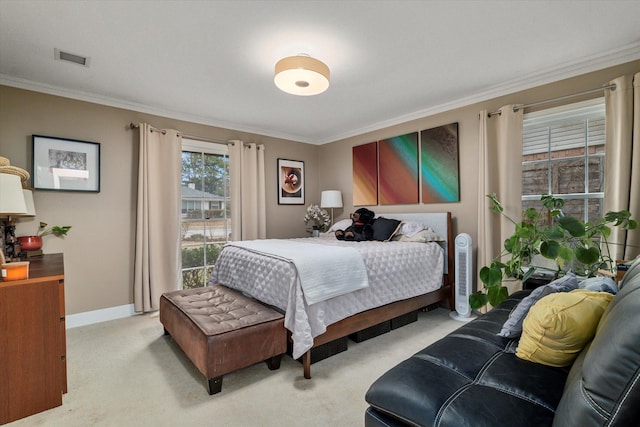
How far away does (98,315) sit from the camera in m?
3.31

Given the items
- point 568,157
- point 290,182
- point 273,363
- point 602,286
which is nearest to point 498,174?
point 568,157

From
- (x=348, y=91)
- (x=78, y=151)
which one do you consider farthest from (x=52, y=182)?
(x=348, y=91)

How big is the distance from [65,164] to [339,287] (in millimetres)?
3114

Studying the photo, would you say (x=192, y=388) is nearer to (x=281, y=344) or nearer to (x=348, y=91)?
(x=281, y=344)

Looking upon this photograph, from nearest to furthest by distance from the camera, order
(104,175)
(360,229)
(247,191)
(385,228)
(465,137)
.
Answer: (104,175)
(465,137)
(385,228)
(360,229)
(247,191)

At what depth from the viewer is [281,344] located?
85.7 inches

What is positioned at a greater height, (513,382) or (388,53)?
(388,53)

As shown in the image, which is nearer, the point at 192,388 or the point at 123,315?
the point at 192,388

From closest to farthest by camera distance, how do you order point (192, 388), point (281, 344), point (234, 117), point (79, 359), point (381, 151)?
point (192, 388)
point (281, 344)
point (79, 359)
point (234, 117)
point (381, 151)

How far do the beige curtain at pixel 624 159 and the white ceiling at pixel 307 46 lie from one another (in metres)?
0.34

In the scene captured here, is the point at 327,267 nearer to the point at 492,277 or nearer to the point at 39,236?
the point at 492,277

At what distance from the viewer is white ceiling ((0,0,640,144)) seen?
6.32ft

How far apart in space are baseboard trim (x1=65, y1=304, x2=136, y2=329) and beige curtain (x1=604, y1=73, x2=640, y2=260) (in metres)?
4.83

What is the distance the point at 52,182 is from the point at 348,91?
322 centimetres
